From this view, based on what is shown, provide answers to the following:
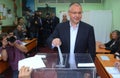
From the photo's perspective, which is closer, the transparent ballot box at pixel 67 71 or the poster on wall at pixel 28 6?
the transparent ballot box at pixel 67 71

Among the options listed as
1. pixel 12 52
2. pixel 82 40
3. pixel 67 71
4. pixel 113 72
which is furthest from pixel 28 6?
pixel 67 71

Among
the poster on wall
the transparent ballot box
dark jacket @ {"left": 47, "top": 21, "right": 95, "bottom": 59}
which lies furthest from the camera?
the poster on wall

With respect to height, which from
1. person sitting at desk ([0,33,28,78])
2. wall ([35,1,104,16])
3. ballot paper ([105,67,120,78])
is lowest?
ballot paper ([105,67,120,78])

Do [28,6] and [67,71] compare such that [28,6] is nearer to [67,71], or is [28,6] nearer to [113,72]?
[113,72]

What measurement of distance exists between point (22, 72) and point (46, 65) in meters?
0.23

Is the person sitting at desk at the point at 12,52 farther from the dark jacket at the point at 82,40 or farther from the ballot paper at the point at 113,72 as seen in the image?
the ballot paper at the point at 113,72

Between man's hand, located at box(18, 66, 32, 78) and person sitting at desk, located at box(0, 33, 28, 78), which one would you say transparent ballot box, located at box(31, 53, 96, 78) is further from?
person sitting at desk, located at box(0, 33, 28, 78)

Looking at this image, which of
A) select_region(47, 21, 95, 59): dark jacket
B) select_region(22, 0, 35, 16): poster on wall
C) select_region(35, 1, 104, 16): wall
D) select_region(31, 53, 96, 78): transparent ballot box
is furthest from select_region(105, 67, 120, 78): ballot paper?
select_region(22, 0, 35, 16): poster on wall

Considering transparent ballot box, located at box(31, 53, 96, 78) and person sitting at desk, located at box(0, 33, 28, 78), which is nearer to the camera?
transparent ballot box, located at box(31, 53, 96, 78)

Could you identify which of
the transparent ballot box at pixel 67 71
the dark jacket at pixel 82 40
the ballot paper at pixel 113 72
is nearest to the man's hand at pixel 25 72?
the transparent ballot box at pixel 67 71

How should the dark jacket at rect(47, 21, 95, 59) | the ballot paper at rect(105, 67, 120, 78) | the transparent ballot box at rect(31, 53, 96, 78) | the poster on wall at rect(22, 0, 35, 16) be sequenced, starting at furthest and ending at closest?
the poster on wall at rect(22, 0, 35, 16) < the ballot paper at rect(105, 67, 120, 78) < the dark jacket at rect(47, 21, 95, 59) < the transparent ballot box at rect(31, 53, 96, 78)

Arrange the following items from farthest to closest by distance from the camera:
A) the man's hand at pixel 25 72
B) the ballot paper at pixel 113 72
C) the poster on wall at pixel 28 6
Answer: the poster on wall at pixel 28 6, the ballot paper at pixel 113 72, the man's hand at pixel 25 72

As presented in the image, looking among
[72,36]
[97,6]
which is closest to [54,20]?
[97,6]

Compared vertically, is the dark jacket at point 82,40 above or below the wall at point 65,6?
below
